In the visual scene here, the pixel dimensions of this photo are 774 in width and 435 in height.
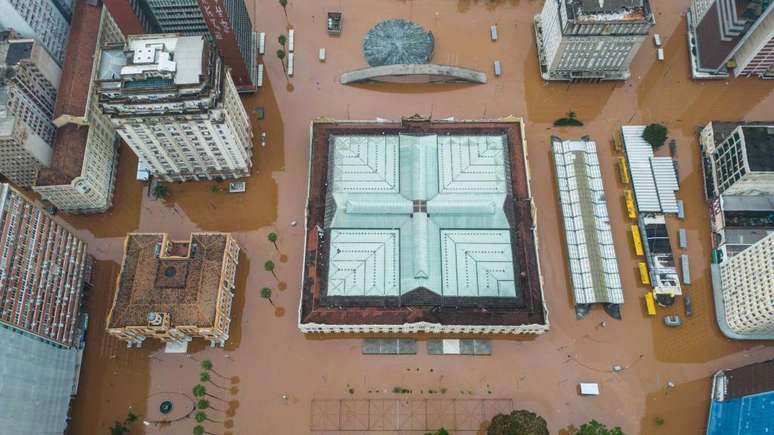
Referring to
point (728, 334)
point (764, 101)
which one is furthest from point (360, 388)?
point (764, 101)

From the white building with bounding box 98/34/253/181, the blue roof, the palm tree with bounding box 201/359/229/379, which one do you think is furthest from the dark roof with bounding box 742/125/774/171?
the palm tree with bounding box 201/359/229/379

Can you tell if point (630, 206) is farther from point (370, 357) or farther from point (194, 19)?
point (194, 19)

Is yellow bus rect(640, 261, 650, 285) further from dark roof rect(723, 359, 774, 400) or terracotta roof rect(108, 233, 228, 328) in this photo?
terracotta roof rect(108, 233, 228, 328)

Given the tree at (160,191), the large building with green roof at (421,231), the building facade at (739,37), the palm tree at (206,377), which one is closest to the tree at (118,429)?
the palm tree at (206,377)

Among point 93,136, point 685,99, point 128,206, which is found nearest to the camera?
point 93,136

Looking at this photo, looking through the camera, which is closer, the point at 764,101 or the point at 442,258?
the point at 442,258

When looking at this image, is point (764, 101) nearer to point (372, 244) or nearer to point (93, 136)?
point (372, 244)

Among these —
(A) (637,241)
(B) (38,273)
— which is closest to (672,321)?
(A) (637,241)
